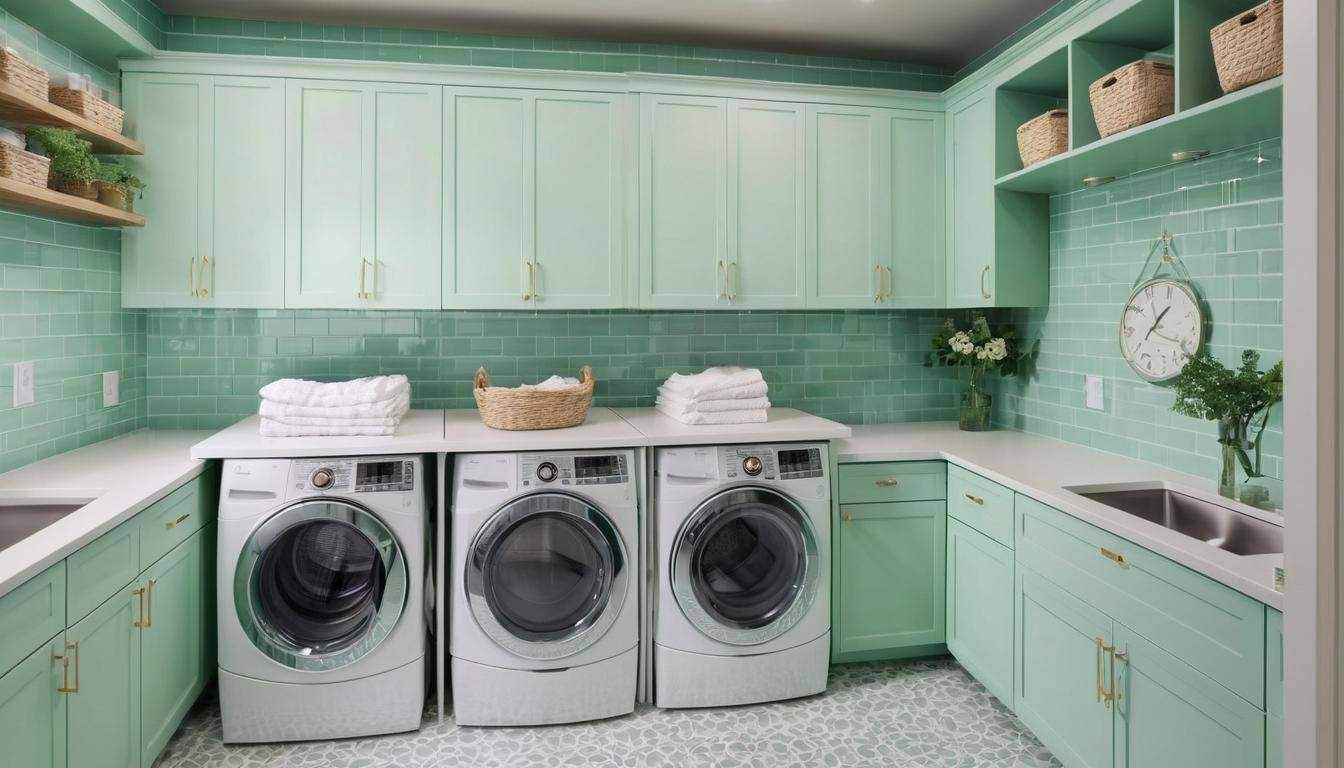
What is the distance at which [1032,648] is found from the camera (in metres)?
2.41

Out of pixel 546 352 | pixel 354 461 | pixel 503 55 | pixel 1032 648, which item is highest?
pixel 503 55

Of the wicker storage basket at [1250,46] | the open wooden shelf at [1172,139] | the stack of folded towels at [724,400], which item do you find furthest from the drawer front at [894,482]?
the wicker storage basket at [1250,46]

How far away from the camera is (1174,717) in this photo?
5.97ft

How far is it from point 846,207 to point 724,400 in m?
1.05

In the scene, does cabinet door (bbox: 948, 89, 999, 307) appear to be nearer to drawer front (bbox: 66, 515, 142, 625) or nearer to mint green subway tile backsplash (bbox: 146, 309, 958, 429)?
mint green subway tile backsplash (bbox: 146, 309, 958, 429)

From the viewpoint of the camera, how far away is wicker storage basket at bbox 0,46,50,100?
1.94 meters

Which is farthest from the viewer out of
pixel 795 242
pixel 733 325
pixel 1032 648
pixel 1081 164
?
pixel 733 325

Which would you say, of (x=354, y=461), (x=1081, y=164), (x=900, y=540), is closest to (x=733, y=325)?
(x=900, y=540)

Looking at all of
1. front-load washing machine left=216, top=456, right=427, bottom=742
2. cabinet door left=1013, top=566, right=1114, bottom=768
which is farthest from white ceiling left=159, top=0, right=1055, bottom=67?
cabinet door left=1013, top=566, right=1114, bottom=768

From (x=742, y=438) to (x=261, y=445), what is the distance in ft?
5.22

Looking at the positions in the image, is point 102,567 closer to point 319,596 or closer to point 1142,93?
point 319,596

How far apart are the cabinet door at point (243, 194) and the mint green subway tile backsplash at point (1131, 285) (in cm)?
303

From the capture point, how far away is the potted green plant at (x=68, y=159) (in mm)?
2189

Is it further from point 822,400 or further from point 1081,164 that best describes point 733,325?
point 1081,164
